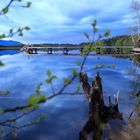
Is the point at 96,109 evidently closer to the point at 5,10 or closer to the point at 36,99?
the point at 5,10

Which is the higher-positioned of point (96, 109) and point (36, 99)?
point (36, 99)

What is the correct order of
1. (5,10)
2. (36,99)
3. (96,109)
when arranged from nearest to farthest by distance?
(36,99) < (5,10) < (96,109)

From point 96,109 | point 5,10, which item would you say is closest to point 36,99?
point 5,10

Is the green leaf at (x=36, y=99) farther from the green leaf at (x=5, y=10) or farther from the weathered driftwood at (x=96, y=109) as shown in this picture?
the weathered driftwood at (x=96, y=109)

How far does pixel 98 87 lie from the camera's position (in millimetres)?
14328

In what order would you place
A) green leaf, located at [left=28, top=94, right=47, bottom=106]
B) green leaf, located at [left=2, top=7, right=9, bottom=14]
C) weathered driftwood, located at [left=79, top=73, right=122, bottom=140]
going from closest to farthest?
green leaf, located at [left=28, top=94, right=47, bottom=106]
green leaf, located at [left=2, top=7, right=9, bottom=14]
weathered driftwood, located at [left=79, top=73, right=122, bottom=140]

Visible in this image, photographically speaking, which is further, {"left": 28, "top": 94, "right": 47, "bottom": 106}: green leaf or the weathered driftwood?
the weathered driftwood

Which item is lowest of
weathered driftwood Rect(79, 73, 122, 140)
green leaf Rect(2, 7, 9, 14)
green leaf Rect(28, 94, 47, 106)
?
weathered driftwood Rect(79, 73, 122, 140)

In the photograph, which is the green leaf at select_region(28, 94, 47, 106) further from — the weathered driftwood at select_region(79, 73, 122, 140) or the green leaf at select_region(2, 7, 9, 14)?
the weathered driftwood at select_region(79, 73, 122, 140)

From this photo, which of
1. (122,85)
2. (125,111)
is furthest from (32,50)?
(125,111)

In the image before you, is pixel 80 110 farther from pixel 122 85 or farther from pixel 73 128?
pixel 122 85

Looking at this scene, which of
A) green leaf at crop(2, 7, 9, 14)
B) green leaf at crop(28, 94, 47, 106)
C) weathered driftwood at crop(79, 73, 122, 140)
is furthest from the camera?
weathered driftwood at crop(79, 73, 122, 140)

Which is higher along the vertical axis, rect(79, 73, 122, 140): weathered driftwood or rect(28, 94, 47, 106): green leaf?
rect(28, 94, 47, 106): green leaf

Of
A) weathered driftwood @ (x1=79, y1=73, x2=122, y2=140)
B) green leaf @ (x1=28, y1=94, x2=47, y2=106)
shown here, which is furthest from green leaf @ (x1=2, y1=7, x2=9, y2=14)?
weathered driftwood @ (x1=79, y1=73, x2=122, y2=140)
